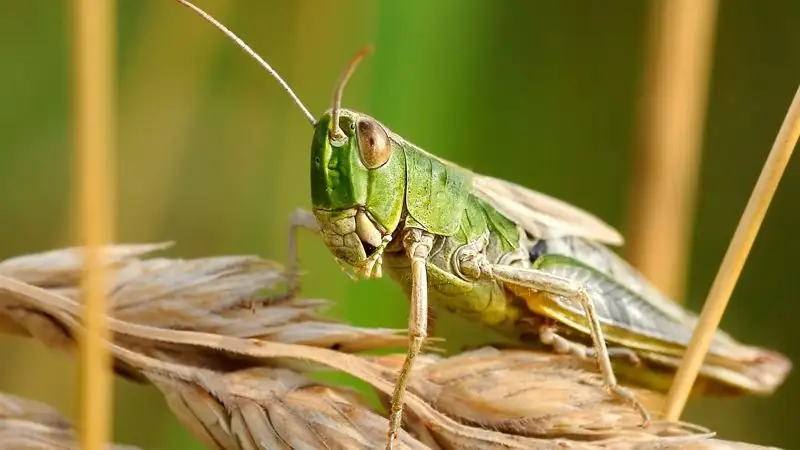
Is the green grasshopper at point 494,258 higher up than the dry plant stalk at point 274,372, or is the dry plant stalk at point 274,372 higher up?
the green grasshopper at point 494,258

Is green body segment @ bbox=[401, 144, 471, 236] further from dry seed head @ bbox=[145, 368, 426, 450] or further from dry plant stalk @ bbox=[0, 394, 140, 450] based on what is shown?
dry plant stalk @ bbox=[0, 394, 140, 450]

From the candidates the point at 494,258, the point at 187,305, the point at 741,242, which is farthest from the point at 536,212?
the point at 187,305

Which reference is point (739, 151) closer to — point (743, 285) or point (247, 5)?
point (743, 285)

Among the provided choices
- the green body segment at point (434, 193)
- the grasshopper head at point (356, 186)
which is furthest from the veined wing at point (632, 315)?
the grasshopper head at point (356, 186)

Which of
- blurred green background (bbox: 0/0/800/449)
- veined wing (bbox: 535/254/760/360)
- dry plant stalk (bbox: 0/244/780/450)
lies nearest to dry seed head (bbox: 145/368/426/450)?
dry plant stalk (bbox: 0/244/780/450)

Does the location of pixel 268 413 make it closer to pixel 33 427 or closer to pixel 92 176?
pixel 33 427

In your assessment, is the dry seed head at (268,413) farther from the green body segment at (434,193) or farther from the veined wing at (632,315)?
the veined wing at (632,315)

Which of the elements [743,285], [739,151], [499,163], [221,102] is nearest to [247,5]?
[221,102]
